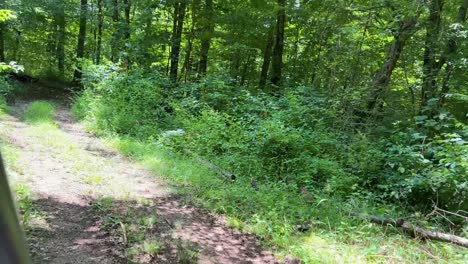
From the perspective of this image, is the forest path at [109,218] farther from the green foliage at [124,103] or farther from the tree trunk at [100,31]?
the tree trunk at [100,31]

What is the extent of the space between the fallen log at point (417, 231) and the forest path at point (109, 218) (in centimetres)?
183

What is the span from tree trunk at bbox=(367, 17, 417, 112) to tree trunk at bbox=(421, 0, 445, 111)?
0.54 meters

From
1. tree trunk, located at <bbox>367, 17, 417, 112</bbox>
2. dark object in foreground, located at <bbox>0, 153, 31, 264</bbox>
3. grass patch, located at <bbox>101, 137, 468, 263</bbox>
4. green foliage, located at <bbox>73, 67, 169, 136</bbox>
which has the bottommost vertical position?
grass patch, located at <bbox>101, 137, 468, 263</bbox>

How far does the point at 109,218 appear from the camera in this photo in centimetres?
457

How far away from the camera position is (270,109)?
9.82m

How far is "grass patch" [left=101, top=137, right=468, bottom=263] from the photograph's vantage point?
4309 mm

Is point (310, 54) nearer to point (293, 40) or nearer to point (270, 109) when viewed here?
point (293, 40)

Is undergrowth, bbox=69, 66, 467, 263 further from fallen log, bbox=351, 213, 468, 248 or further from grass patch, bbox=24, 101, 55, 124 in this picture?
grass patch, bbox=24, 101, 55, 124

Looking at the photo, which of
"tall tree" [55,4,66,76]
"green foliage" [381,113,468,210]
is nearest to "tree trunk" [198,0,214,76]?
"tall tree" [55,4,66,76]

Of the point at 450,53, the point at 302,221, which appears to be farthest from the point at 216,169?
the point at 450,53

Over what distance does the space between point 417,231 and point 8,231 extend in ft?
17.5

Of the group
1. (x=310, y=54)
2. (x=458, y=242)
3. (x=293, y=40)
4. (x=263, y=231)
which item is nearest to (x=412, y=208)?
(x=458, y=242)

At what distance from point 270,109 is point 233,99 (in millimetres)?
1653

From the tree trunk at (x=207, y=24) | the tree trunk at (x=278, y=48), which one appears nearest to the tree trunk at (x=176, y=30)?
the tree trunk at (x=207, y=24)
